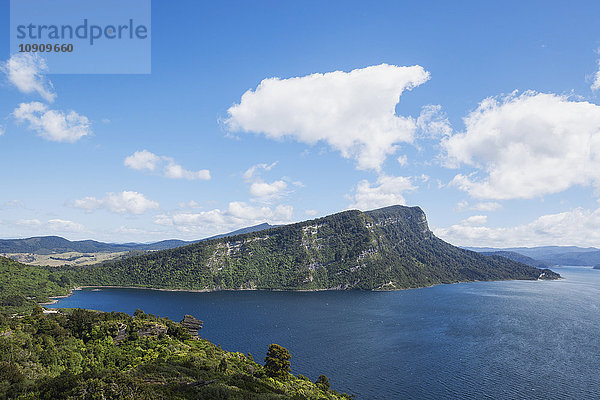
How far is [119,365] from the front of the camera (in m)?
66.8

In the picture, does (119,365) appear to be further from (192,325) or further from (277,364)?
(192,325)

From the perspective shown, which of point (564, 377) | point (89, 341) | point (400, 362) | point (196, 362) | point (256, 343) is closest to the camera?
point (196, 362)

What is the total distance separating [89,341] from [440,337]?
5636 inches

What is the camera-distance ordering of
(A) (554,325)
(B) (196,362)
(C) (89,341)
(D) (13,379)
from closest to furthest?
(D) (13,379)
(B) (196,362)
(C) (89,341)
(A) (554,325)

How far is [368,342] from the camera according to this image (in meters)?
144

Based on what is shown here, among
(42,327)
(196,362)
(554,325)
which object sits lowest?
(554,325)

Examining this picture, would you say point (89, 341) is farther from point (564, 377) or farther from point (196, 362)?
point (564, 377)

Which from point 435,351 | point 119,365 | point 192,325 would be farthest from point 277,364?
point 435,351

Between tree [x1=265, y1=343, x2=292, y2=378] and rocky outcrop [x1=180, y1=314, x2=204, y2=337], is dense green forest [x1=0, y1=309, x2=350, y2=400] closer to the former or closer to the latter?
tree [x1=265, y1=343, x2=292, y2=378]

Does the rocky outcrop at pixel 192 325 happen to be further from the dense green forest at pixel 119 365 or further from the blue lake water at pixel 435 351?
the blue lake water at pixel 435 351

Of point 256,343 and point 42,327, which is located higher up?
point 42,327

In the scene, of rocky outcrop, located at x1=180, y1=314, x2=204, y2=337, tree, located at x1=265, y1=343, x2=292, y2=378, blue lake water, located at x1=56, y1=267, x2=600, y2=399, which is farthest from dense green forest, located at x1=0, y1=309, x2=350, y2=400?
blue lake water, located at x1=56, y1=267, x2=600, y2=399

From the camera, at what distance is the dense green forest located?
113 feet

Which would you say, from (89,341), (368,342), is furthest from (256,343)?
(89,341)
